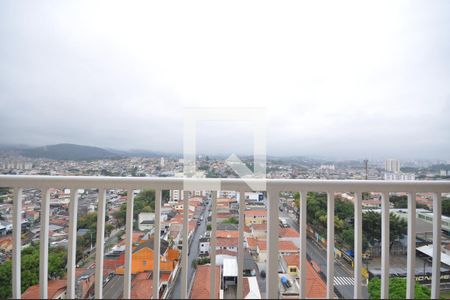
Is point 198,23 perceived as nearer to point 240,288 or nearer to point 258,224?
point 258,224

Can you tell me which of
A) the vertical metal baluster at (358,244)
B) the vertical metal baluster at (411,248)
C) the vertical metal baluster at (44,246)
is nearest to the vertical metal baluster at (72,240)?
the vertical metal baluster at (44,246)

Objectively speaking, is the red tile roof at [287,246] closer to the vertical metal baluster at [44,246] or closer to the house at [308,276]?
the house at [308,276]

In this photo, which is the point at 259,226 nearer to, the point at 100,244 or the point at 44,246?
the point at 100,244

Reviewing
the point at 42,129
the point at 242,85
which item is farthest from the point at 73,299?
the point at 242,85

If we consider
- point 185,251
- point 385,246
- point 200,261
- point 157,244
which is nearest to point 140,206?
point 157,244

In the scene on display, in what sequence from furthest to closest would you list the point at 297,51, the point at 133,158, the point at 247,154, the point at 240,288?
the point at 297,51
the point at 133,158
the point at 247,154
the point at 240,288

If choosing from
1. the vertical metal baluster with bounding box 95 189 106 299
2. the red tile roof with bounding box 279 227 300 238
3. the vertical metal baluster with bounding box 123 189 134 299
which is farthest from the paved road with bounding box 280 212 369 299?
the vertical metal baluster with bounding box 95 189 106 299

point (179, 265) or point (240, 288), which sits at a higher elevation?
point (179, 265)
